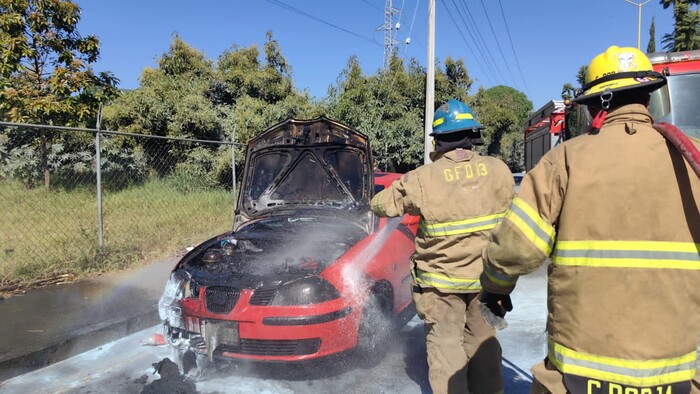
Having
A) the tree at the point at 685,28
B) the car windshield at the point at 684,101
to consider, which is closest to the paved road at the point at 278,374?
the car windshield at the point at 684,101

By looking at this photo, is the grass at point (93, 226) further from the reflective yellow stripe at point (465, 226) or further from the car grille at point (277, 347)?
the reflective yellow stripe at point (465, 226)

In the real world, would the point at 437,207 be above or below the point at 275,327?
above

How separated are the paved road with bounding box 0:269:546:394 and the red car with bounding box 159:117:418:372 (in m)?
0.22

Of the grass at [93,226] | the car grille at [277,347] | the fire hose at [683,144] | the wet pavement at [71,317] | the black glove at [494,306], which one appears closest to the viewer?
the fire hose at [683,144]

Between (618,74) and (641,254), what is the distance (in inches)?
23.7

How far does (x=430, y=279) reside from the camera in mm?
2811

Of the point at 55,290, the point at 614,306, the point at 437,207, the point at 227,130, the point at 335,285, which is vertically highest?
the point at 227,130

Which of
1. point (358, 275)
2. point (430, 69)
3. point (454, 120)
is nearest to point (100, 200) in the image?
point (358, 275)

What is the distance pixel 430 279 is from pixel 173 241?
610cm

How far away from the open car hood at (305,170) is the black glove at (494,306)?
2.56 m

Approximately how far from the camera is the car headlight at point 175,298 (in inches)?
140

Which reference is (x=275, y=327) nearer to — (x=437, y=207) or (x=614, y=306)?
(x=437, y=207)

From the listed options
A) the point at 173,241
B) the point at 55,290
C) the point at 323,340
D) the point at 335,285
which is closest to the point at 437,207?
the point at 335,285

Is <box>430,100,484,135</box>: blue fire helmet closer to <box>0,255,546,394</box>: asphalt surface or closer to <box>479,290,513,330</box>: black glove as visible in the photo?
<box>479,290,513,330</box>: black glove
